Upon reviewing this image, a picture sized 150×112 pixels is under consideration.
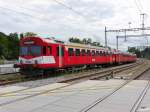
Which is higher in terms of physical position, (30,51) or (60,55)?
(30,51)

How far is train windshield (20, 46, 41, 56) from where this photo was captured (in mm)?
26053

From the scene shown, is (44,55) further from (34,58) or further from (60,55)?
(60,55)

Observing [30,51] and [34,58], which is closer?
[34,58]

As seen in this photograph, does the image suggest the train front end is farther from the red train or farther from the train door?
the train door

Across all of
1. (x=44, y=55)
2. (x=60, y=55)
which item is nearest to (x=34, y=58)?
(x=44, y=55)

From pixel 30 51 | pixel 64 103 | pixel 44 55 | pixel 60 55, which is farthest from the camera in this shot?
pixel 60 55

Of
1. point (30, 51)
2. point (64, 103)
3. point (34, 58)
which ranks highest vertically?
point (30, 51)

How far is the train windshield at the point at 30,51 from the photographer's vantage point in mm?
26053

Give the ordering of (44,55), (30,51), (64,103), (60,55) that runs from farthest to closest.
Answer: (60,55)
(30,51)
(44,55)
(64,103)

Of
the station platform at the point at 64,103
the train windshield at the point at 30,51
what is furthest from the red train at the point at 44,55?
the station platform at the point at 64,103

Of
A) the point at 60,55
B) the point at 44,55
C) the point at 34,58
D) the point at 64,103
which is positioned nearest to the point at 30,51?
the point at 34,58

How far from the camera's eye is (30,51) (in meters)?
26.5

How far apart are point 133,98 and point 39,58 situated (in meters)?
12.4

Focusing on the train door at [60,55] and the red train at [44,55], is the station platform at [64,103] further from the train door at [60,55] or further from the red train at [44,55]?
the train door at [60,55]
